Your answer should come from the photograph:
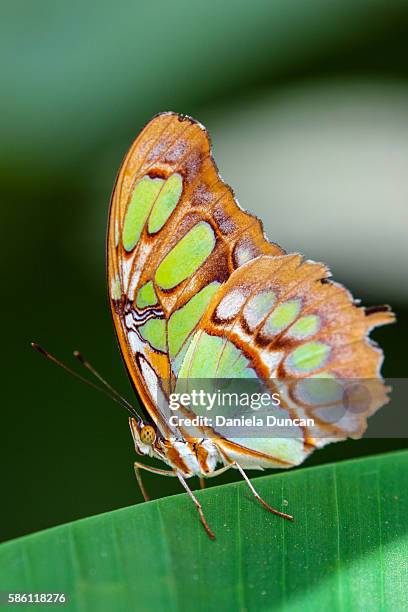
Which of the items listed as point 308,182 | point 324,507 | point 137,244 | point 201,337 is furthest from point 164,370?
point 308,182

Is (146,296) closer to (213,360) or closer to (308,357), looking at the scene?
(213,360)

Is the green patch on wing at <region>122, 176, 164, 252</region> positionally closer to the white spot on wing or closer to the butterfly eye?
the white spot on wing

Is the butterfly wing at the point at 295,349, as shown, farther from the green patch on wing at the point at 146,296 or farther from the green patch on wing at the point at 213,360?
the green patch on wing at the point at 146,296

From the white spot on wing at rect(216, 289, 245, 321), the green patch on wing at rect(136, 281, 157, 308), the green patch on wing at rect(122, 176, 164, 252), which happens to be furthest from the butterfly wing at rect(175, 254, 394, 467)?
the green patch on wing at rect(122, 176, 164, 252)

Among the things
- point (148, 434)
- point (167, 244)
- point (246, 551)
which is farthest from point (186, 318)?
point (246, 551)

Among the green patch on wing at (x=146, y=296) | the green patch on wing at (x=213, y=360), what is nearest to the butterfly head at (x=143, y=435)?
the green patch on wing at (x=213, y=360)
